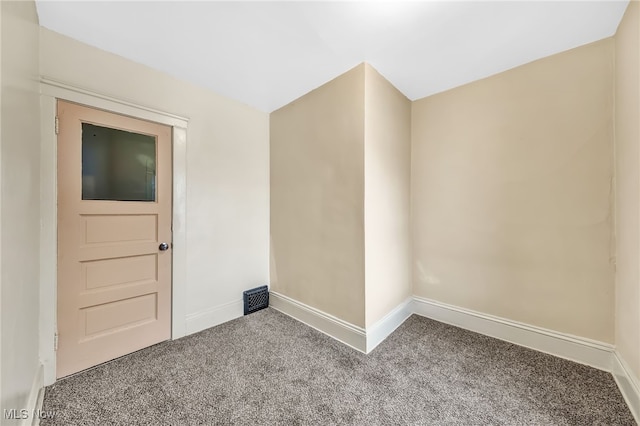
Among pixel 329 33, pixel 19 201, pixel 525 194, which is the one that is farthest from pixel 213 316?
pixel 525 194

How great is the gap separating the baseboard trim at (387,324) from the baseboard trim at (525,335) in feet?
0.65

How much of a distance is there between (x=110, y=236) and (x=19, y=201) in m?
0.81

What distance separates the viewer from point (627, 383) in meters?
1.49

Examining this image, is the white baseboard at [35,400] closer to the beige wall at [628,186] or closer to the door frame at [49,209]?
the door frame at [49,209]

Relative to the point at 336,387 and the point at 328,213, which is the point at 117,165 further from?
the point at 336,387

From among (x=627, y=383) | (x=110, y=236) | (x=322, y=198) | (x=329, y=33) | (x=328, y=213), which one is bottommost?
(x=627, y=383)

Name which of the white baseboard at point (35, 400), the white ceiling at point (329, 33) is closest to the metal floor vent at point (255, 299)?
the white baseboard at point (35, 400)

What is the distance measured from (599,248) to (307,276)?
2376 millimetres

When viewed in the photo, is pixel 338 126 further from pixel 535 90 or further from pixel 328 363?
pixel 328 363

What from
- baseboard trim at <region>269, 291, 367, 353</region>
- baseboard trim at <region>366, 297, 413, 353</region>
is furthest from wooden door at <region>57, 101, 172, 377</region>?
baseboard trim at <region>366, 297, 413, 353</region>

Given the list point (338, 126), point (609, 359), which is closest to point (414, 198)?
point (338, 126)

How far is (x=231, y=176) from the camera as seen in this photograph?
267 centimetres

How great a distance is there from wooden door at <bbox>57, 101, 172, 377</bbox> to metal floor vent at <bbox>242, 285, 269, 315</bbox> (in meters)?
0.75

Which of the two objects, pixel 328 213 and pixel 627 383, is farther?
pixel 328 213
